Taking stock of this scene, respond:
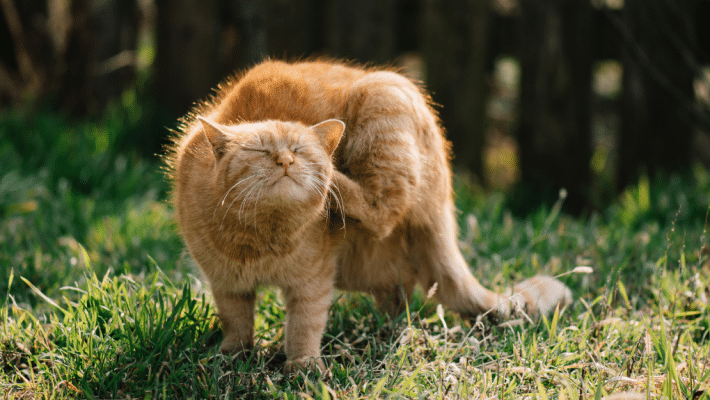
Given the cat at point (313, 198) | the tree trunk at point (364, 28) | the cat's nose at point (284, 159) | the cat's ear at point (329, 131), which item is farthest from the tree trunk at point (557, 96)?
the cat's nose at point (284, 159)

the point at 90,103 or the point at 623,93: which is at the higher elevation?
the point at 623,93

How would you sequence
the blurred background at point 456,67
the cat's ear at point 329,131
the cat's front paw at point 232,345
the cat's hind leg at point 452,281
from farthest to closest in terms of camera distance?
1. the blurred background at point 456,67
2. the cat's hind leg at point 452,281
3. the cat's front paw at point 232,345
4. the cat's ear at point 329,131

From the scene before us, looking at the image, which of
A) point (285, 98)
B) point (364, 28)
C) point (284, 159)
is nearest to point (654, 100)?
point (364, 28)

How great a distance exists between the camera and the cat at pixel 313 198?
5.91ft

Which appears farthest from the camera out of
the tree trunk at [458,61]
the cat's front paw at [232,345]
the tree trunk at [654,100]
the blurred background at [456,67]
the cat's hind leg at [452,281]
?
the tree trunk at [458,61]

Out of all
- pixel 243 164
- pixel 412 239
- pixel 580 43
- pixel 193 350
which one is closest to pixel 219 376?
pixel 193 350

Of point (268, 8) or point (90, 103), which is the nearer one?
point (268, 8)

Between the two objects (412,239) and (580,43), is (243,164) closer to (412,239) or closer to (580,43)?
(412,239)

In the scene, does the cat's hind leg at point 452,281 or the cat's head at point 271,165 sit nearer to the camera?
the cat's head at point 271,165

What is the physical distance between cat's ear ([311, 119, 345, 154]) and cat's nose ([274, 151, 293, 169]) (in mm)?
181

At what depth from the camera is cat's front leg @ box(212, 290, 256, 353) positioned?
6.91 feet

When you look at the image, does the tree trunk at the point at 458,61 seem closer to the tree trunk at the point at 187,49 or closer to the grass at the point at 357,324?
the grass at the point at 357,324

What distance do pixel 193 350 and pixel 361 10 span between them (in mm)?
3439

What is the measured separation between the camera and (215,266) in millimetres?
2027
